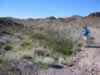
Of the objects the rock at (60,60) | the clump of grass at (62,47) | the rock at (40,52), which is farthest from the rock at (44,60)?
the clump of grass at (62,47)

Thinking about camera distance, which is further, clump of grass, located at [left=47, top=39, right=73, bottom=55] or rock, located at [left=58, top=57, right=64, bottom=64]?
clump of grass, located at [left=47, top=39, right=73, bottom=55]

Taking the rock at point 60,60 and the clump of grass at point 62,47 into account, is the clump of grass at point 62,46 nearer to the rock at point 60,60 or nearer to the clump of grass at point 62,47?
the clump of grass at point 62,47

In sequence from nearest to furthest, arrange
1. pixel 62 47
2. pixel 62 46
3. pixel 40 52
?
pixel 40 52 < pixel 62 47 < pixel 62 46

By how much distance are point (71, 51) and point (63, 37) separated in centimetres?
454

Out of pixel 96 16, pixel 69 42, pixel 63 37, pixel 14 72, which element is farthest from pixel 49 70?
pixel 96 16

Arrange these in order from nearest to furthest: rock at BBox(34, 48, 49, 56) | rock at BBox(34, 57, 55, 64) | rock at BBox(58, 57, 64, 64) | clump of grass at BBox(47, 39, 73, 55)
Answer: rock at BBox(34, 57, 55, 64)
rock at BBox(58, 57, 64, 64)
rock at BBox(34, 48, 49, 56)
clump of grass at BBox(47, 39, 73, 55)

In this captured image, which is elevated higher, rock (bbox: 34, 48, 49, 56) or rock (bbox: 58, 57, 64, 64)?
rock (bbox: 34, 48, 49, 56)

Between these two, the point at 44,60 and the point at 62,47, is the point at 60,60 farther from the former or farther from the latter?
the point at 62,47

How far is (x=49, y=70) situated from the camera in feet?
50.5

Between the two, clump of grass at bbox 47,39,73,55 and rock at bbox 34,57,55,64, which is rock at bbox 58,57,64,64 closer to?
rock at bbox 34,57,55,64

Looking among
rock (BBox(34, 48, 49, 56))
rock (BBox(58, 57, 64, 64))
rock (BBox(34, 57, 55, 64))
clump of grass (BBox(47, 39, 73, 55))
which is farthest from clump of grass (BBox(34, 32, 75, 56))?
rock (BBox(34, 57, 55, 64))

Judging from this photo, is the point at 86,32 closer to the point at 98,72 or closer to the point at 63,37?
the point at 63,37

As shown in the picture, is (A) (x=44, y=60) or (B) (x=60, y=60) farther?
(B) (x=60, y=60)

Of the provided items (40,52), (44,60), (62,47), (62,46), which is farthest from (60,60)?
(62,46)
